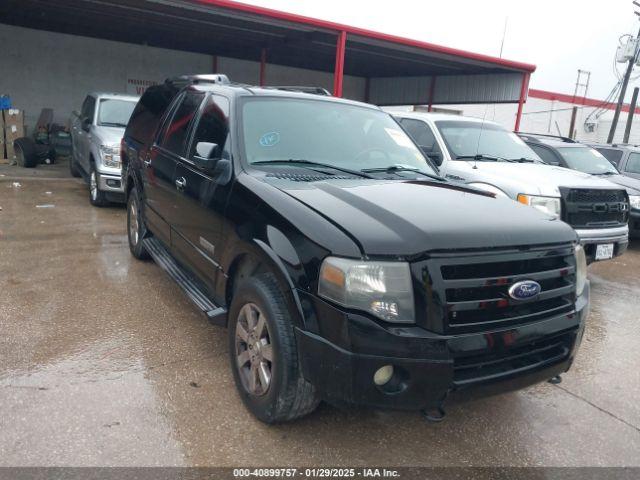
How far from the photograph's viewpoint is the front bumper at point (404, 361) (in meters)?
2.30

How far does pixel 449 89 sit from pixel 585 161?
1200cm

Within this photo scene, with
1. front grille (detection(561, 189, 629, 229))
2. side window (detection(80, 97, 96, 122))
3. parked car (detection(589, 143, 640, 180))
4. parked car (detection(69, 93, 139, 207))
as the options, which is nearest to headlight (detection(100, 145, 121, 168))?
parked car (detection(69, 93, 139, 207))

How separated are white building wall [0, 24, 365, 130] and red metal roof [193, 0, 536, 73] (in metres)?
8.60

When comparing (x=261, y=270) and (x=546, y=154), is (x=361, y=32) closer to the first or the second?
(x=546, y=154)

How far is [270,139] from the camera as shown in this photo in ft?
11.8

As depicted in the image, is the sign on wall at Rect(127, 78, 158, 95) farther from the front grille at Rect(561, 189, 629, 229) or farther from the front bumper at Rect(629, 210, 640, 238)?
the front grille at Rect(561, 189, 629, 229)

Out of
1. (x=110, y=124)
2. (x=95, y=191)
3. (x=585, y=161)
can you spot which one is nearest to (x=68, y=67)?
(x=110, y=124)

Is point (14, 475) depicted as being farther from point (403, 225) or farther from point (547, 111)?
point (547, 111)

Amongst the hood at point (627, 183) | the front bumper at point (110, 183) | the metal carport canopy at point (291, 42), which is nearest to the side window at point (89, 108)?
the front bumper at point (110, 183)

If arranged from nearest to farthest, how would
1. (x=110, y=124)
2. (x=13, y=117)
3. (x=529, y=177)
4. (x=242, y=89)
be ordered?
(x=242, y=89)
(x=529, y=177)
(x=110, y=124)
(x=13, y=117)

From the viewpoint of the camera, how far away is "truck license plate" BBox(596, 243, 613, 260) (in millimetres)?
5629

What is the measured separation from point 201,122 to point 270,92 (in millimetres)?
584

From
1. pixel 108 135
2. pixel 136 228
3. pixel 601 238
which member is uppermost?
pixel 108 135

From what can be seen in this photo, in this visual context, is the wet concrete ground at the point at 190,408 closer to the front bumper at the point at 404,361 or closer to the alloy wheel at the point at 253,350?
the alloy wheel at the point at 253,350
